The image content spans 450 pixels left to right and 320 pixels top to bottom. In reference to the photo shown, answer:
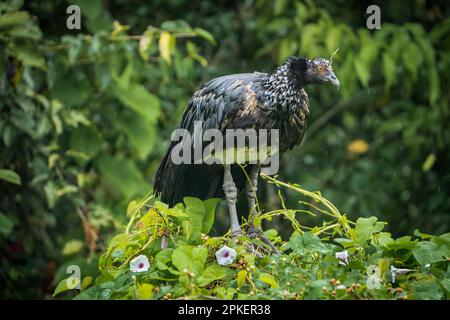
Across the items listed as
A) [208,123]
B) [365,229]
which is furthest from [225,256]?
[208,123]

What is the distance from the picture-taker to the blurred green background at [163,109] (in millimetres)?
5641

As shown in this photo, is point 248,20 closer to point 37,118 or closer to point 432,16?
point 432,16

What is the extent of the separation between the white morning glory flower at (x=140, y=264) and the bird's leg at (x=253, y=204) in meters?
0.58

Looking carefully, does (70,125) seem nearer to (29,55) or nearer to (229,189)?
(29,55)

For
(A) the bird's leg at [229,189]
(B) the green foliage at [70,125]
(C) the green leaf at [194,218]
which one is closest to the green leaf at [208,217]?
(C) the green leaf at [194,218]

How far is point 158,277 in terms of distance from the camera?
3002mm

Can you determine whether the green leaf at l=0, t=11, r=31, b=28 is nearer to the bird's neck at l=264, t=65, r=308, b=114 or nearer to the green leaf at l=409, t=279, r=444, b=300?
the bird's neck at l=264, t=65, r=308, b=114

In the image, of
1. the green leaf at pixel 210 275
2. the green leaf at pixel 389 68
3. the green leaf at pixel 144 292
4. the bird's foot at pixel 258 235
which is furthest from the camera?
the green leaf at pixel 389 68

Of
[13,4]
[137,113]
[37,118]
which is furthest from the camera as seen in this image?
[137,113]

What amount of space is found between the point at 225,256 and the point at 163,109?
14.2 ft

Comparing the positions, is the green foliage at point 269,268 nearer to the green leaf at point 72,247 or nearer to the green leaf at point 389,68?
the green leaf at point 72,247

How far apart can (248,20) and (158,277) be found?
5.16m

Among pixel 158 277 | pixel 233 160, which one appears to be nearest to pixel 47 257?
pixel 233 160

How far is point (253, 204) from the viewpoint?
377cm
